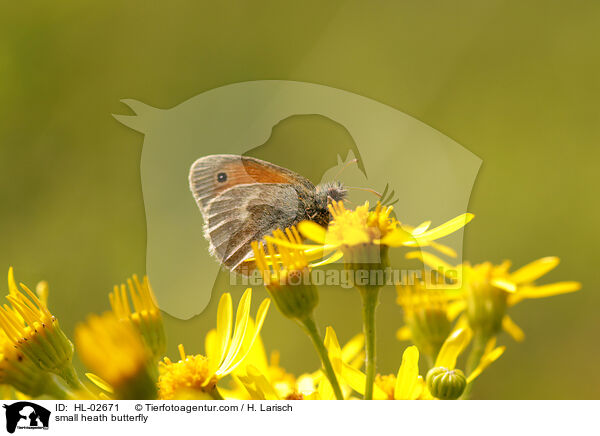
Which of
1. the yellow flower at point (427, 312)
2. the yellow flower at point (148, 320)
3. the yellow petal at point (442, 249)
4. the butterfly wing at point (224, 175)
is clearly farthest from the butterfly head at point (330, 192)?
the yellow flower at point (148, 320)

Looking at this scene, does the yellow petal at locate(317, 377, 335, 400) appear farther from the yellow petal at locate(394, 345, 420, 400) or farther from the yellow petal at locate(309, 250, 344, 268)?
the yellow petal at locate(309, 250, 344, 268)

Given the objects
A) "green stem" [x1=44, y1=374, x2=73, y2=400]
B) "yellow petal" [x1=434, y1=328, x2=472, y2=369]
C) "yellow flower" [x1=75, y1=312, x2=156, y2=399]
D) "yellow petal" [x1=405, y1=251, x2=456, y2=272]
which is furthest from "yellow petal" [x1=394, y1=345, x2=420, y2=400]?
"green stem" [x1=44, y1=374, x2=73, y2=400]

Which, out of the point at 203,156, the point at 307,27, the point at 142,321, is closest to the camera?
the point at 142,321

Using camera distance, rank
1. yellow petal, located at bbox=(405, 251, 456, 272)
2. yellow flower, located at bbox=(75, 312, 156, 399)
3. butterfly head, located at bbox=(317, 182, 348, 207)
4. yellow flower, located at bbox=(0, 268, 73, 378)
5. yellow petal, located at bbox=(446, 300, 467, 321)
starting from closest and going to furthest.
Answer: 1. yellow flower, located at bbox=(75, 312, 156, 399)
2. yellow flower, located at bbox=(0, 268, 73, 378)
3. yellow petal, located at bbox=(405, 251, 456, 272)
4. yellow petal, located at bbox=(446, 300, 467, 321)
5. butterfly head, located at bbox=(317, 182, 348, 207)

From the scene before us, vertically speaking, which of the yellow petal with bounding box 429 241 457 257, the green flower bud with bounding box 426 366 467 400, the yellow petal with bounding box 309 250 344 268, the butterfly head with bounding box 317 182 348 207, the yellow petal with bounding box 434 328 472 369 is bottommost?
the green flower bud with bounding box 426 366 467 400
